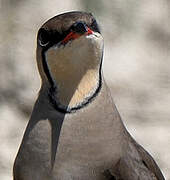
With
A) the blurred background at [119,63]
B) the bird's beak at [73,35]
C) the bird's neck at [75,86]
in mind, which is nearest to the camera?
A: the bird's beak at [73,35]

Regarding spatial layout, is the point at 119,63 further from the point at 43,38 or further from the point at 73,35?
the point at 73,35

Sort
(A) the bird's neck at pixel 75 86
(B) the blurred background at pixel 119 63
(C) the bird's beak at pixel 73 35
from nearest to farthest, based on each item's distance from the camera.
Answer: (C) the bird's beak at pixel 73 35 → (A) the bird's neck at pixel 75 86 → (B) the blurred background at pixel 119 63

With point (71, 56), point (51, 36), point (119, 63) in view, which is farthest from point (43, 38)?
point (119, 63)

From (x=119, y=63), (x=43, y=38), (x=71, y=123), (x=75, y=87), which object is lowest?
(x=119, y=63)

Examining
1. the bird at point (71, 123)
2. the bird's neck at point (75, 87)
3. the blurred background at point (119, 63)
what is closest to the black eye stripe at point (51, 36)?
the bird at point (71, 123)

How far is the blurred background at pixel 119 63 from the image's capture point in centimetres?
503

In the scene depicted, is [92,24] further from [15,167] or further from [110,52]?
[110,52]

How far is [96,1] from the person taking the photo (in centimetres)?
516

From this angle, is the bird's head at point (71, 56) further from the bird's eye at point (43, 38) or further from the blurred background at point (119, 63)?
the blurred background at point (119, 63)

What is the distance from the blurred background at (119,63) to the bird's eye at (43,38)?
2.13 meters

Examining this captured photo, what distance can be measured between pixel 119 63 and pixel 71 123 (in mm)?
2307

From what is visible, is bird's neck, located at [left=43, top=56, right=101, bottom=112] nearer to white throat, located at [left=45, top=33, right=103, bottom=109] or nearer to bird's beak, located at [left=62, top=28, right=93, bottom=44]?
white throat, located at [left=45, top=33, right=103, bottom=109]

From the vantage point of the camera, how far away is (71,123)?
2936 millimetres

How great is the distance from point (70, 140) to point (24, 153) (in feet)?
0.65
